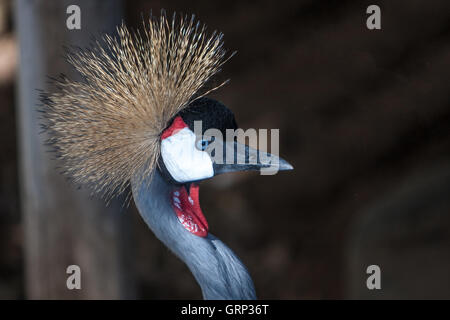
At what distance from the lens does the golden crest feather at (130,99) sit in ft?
2.85

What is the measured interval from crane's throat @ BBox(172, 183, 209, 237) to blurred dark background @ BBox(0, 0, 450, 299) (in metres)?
1.00

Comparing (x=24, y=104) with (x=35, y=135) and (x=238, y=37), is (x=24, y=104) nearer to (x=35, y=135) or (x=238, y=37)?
(x=35, y=135)

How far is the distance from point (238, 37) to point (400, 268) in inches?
42.2

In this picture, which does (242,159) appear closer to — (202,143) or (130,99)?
(202,143)

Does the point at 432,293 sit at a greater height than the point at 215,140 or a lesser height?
lesser

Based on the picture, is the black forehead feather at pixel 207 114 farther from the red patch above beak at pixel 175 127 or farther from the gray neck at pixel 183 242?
the gray neck at pixel 183 242

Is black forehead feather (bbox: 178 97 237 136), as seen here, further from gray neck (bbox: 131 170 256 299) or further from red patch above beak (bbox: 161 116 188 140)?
gray neck (bbox: 131 170 256 299)

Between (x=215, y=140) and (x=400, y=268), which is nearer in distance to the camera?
(x=215, y=140)

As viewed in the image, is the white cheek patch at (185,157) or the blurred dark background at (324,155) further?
the blurred dark background at (324,155)

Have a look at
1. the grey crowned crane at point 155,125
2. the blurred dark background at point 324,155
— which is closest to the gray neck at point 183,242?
the grey crowned crane at point 155,125

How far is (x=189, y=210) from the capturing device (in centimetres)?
94

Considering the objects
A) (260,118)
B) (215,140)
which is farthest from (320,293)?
(215,140)
